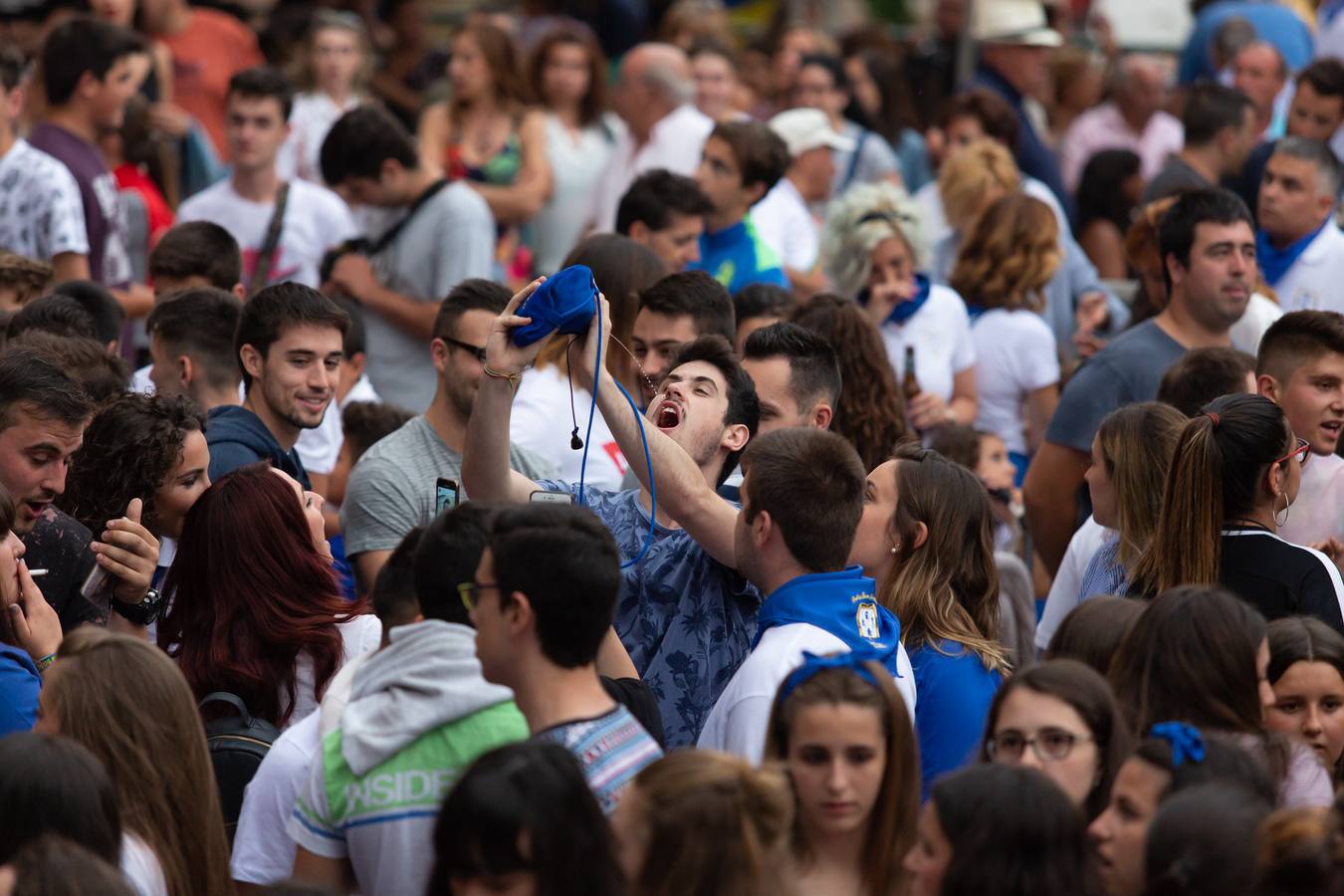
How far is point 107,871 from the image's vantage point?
119 inches

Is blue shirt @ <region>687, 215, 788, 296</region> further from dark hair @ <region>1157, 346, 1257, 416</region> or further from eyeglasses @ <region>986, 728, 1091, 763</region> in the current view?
eyeglasses @ <region>986, 728, 1091, 763</region>

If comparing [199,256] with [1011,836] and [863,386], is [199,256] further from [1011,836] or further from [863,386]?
[1011,836]

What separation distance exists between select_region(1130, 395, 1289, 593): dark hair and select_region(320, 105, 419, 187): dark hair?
4.05 metres

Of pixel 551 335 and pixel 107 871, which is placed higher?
pixel 551 335

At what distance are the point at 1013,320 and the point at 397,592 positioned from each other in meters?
4.61

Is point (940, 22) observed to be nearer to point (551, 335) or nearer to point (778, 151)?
point (778, 151)

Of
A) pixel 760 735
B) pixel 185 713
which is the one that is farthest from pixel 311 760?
pixel 760 735

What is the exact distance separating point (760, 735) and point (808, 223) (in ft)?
18.3

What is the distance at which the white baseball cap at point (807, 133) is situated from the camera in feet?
32.4

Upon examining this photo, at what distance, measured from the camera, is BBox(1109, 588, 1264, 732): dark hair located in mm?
3863

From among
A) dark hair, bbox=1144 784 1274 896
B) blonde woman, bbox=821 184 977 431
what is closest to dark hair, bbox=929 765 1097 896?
dark hair, bbox=1144 784 1274 896

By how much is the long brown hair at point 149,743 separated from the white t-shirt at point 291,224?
4.69m

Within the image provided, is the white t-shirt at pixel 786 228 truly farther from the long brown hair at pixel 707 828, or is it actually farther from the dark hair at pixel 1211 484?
the long brown hair at pixel 707 828

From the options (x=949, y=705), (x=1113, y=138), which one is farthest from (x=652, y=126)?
(x=949, y=705)
